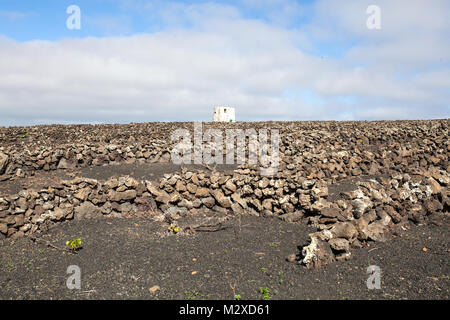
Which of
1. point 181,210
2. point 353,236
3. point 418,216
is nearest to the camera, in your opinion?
point 353,236

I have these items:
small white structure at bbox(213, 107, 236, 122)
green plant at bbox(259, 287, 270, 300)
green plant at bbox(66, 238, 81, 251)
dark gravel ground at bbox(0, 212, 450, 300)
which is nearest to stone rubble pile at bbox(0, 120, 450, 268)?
dark gravel ground at bbox(0, 212, 450, 300)

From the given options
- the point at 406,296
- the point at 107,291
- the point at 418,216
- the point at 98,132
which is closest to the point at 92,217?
the point at 107,291

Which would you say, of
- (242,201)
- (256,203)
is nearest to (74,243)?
(242,201)

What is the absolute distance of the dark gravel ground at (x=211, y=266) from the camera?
5.77 m

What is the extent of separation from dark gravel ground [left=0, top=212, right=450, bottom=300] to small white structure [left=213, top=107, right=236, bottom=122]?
29.1m

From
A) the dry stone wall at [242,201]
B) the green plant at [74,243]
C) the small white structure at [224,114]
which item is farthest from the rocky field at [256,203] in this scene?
the small white structure at [224,114]

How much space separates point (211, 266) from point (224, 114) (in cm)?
3152

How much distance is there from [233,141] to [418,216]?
442 inches

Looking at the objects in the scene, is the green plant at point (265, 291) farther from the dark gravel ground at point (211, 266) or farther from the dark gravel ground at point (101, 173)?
the dark gravel ground at point (101, 173)

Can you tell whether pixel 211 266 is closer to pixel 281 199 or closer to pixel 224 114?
pixel 281 199

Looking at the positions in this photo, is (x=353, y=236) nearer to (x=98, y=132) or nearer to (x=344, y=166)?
(x=344, y=166)

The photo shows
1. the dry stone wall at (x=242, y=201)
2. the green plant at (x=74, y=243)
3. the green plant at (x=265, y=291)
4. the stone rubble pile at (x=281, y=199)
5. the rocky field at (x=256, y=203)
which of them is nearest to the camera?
the green plant at (x=265, y=291)

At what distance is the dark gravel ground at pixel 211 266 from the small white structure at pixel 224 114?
2911 cm
